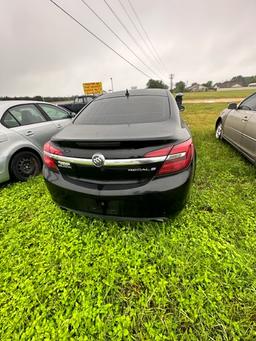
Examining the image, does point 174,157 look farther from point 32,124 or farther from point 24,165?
point 32,124

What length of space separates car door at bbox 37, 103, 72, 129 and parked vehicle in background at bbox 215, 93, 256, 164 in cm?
356

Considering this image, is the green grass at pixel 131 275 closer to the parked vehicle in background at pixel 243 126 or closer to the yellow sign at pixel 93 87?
the parked vehicle in background at pixel 243 126

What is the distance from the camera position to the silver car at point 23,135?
329 cm

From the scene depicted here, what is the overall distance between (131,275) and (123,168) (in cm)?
96

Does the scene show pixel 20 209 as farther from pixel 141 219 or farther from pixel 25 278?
pixel 141 219

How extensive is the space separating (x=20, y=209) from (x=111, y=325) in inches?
81.1

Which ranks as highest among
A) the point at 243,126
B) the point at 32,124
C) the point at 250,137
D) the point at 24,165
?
the point at 32,124

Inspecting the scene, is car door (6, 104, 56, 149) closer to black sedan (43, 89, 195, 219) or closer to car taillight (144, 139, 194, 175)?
black sedan (43, 89, 195, 219)

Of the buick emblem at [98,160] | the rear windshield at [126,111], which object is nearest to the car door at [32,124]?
the rear windshield at [126,111]

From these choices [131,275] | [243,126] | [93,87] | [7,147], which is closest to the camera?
[131,275]

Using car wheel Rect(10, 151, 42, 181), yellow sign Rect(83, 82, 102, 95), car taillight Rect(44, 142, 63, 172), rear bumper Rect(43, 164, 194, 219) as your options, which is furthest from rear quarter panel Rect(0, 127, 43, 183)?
yellow sign Rect(83, 82, 102, 95)

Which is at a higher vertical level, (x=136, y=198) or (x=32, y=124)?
(x=32, y=124)

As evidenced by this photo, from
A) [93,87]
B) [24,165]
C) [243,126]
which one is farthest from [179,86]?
[24,165]

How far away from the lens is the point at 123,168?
163 cm
